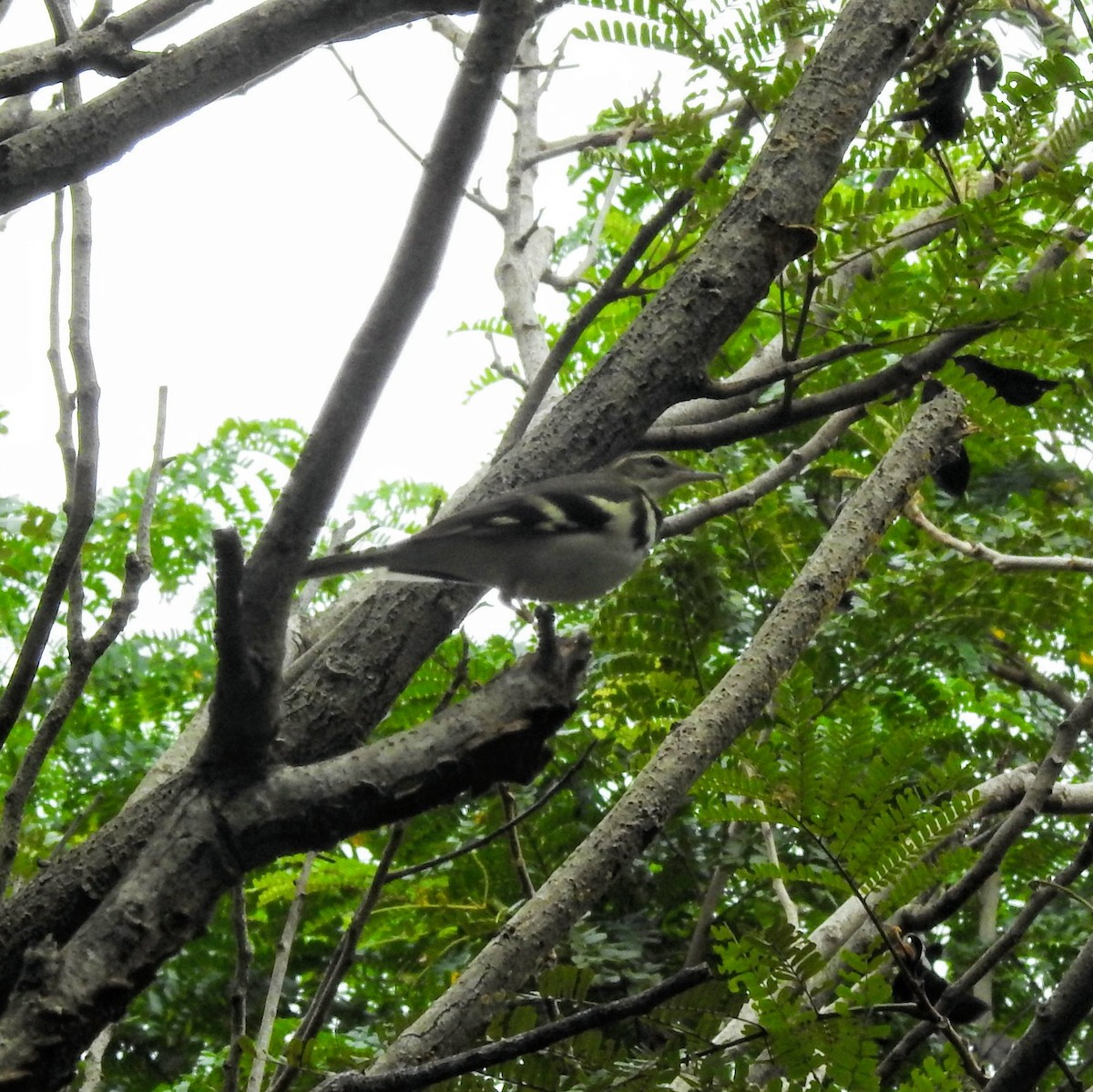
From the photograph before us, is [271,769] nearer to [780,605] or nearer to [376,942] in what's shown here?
[780,605]

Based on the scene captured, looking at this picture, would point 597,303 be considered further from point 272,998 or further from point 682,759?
point 272,998

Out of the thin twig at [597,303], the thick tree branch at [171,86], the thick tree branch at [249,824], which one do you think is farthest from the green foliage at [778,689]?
the thick tree branch at [171,86]

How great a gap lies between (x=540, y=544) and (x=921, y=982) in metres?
1.53

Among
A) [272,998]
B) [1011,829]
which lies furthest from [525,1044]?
[1011,829]

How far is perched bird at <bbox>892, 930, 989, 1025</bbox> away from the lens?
284 cm

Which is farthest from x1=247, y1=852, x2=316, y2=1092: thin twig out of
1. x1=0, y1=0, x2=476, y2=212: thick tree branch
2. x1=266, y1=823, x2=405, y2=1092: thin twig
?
x1=0, y1=0, x2=476, y2=212: thick tree branch

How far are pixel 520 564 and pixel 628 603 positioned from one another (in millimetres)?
1737

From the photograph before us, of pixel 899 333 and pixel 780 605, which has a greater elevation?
pixel 899 333

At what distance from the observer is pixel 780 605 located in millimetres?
3623

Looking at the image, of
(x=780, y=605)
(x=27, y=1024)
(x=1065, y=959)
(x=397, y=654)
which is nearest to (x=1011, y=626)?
(x=1065, y=959)

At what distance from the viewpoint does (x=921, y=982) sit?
2.93 metres

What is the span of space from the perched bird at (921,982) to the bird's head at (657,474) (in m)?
2.27

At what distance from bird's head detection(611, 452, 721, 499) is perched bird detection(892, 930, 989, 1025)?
2.27m

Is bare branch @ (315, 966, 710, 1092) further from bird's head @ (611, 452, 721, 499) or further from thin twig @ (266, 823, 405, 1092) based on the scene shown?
bird's head @ (611, 452, 721, 499)
